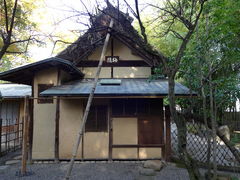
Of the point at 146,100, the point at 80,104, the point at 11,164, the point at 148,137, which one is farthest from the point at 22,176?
the point at 146,100

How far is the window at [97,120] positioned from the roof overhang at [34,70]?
162 centimetres

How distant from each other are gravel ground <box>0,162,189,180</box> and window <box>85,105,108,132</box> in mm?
1149

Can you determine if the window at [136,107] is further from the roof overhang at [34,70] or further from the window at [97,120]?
the roof overhang at [34,70]

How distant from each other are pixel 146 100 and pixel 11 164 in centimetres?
497


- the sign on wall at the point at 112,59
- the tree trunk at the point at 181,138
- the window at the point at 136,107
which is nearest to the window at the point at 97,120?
the window at the point at 136,107

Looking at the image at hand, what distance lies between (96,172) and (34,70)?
3926mm

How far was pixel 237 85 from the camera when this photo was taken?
3.90 m

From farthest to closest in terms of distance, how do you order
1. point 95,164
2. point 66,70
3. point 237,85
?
1. point 66,70
2. point 95,164
3. point 237,85

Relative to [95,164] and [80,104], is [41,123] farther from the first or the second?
[95,164]

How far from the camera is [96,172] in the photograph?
16.1 ft

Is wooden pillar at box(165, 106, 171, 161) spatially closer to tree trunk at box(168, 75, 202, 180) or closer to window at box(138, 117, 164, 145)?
window at box(138, 117, 164, 145)

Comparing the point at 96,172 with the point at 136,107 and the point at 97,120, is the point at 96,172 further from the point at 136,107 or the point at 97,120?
the point at 136,107

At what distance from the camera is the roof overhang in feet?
17.6

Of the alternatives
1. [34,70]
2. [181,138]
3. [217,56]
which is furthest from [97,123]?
[217,56]
